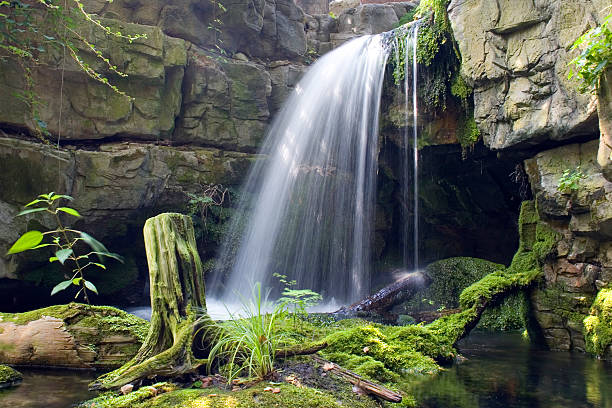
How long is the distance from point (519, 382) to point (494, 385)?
34 centimetres

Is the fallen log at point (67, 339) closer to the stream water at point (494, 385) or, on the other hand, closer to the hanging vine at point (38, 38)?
the stream water at point (494, 385)

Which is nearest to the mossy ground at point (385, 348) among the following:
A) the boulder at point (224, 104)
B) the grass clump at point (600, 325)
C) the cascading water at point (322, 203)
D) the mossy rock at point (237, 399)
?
the mossy rock at point (237, 399)

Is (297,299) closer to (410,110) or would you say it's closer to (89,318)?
(89,318)

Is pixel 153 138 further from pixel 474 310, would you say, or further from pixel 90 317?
pixel 474 310

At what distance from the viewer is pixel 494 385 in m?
4.07

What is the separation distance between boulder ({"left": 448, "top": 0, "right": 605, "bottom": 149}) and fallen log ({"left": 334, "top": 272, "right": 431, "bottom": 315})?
3.52 metres

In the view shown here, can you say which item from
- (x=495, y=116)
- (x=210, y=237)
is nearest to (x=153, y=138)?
(x=210, y=237)

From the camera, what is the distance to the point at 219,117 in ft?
35.5

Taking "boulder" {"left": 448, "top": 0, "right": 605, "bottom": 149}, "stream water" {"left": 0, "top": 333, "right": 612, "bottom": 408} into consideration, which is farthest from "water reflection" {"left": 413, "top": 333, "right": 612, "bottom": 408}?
"boulder" {"left": 448, "top": 0, "right": 605, "bottom": 149}

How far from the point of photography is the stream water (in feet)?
11.5

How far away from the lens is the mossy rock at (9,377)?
371 cm

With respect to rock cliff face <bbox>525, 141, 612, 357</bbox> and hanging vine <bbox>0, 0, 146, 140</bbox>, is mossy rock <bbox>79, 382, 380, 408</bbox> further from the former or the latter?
hanging vine <bbox>0, 0, 146, 140</bbox>

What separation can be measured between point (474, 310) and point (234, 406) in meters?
3.86

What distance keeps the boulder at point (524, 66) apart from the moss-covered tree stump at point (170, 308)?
5.07 metres
